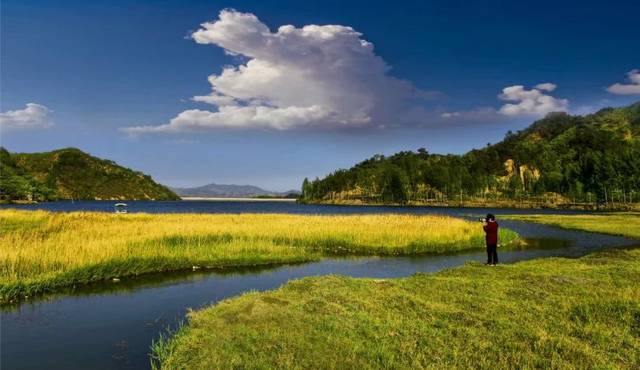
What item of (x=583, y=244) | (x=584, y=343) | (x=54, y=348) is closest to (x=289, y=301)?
(x=54, y=348)

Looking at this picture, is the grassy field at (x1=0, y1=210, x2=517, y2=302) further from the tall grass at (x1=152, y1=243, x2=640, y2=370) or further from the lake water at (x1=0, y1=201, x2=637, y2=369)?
the tall grass at (x1=152, y1=243, x2=640, y2=370)

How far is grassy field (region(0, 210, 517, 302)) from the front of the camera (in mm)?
21047

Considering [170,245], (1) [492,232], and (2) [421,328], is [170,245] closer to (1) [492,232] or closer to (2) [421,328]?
(1) [492,232]

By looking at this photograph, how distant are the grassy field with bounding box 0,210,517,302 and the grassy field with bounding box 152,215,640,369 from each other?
34.6 feet

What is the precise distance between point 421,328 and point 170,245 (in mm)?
23086

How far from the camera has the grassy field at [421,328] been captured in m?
9.62

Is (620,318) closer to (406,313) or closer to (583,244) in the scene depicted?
(406,313)

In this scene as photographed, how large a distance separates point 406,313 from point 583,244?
36622 mm

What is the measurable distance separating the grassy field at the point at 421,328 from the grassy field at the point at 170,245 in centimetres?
1054

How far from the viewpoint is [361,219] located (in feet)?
166

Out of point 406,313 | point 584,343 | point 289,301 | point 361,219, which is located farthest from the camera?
point 361,219

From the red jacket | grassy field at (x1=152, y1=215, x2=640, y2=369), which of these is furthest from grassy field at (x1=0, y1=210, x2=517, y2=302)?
the red jacket

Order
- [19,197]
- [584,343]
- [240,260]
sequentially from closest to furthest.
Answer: [584,343]
[240,260]
[19,197]

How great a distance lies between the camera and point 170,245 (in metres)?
30.0
